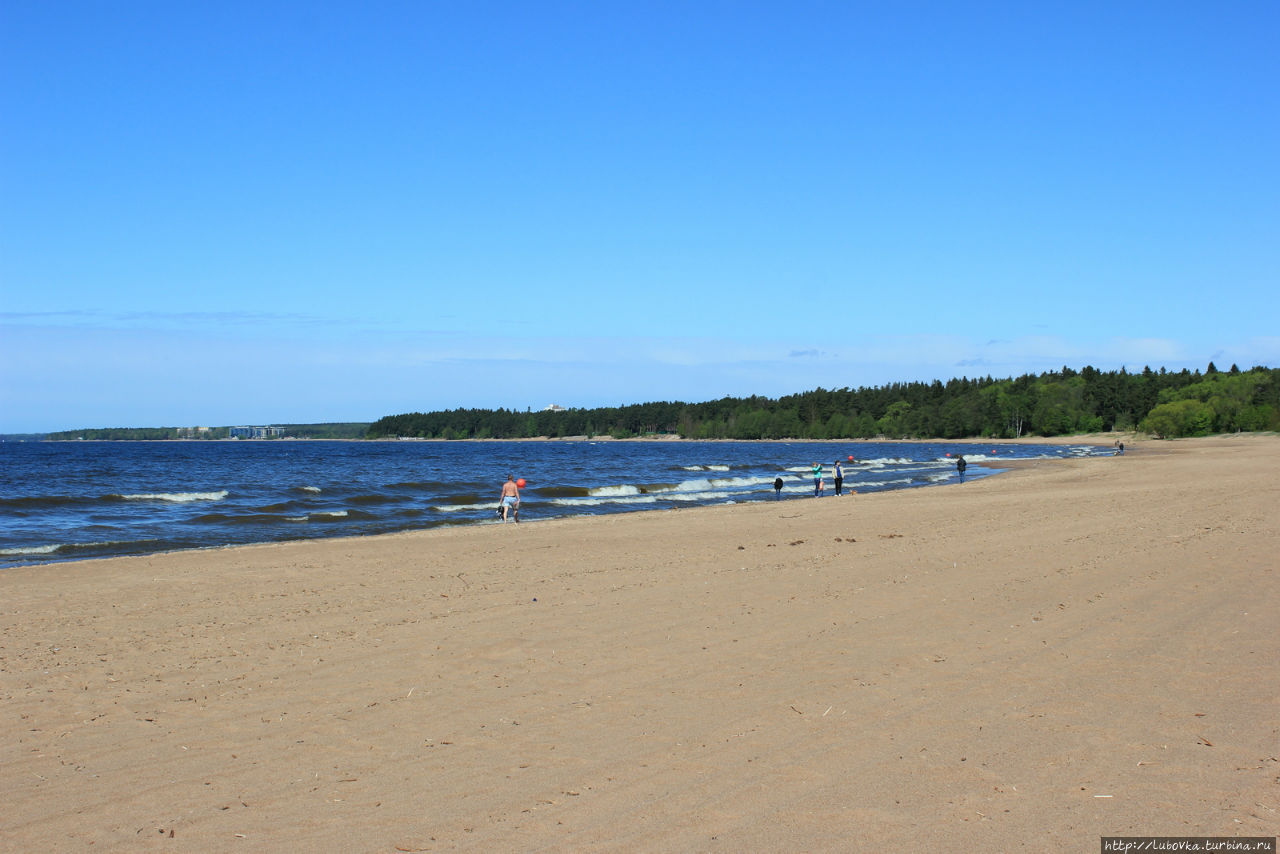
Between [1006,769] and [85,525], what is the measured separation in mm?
30111

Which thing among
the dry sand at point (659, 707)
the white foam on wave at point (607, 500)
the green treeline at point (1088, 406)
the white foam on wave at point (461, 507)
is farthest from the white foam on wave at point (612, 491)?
the green treeline at point (1088, 406)

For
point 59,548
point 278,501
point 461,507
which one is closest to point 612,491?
point 461,507

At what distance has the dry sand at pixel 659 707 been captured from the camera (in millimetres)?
5016

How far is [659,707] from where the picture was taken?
7.03 metres

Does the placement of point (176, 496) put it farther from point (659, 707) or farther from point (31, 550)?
point (659, 707)

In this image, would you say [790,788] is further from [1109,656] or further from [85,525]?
[85,525]

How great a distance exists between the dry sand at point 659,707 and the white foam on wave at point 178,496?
26395mm

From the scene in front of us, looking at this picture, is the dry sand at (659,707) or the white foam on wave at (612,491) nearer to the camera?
the dry sand at (659,707)

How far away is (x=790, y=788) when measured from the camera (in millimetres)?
5387

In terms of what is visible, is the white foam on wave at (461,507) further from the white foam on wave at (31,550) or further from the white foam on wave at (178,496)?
the white foam on wave at (31,550)

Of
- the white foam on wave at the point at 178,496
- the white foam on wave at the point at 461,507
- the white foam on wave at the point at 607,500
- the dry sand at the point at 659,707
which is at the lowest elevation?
the white foam on wave at the point at 607,500

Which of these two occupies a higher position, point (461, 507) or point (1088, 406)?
point (1088, 406)

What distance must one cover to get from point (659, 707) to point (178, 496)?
3943cm

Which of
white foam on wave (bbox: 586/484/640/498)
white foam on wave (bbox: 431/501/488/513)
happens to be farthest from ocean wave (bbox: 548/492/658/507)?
white foam on wave (bbox: 431/501/488/513)
